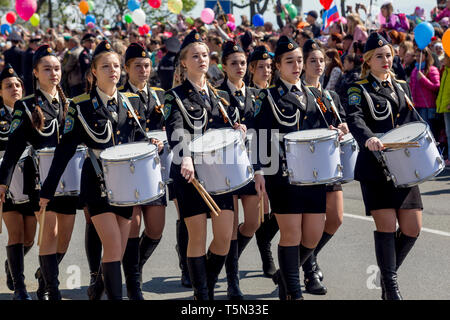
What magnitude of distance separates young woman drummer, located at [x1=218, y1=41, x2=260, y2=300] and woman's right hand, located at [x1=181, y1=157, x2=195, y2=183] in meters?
0.89

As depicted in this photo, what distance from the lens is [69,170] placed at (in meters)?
5.85

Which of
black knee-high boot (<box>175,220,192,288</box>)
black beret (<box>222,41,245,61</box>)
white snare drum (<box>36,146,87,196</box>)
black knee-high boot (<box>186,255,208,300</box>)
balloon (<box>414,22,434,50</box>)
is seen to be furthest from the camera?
balloon (<box>414,22,434,50</box>)

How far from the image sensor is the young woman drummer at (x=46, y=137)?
234 inches

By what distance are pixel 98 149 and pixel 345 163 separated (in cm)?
198

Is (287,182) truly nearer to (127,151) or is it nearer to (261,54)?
(127,151)

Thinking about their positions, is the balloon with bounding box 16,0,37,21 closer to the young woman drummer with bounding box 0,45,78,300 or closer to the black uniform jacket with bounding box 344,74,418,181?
the young woman drummer with bounding box 0,45,78,300

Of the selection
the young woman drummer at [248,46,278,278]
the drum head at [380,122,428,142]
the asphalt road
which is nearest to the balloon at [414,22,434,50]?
the asphalt road

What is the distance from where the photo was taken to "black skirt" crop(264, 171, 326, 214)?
18.4 ft

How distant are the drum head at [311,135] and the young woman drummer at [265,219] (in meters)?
1.35

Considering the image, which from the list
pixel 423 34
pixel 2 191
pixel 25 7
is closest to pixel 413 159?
pixel 2 191

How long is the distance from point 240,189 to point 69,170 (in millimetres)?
1328
